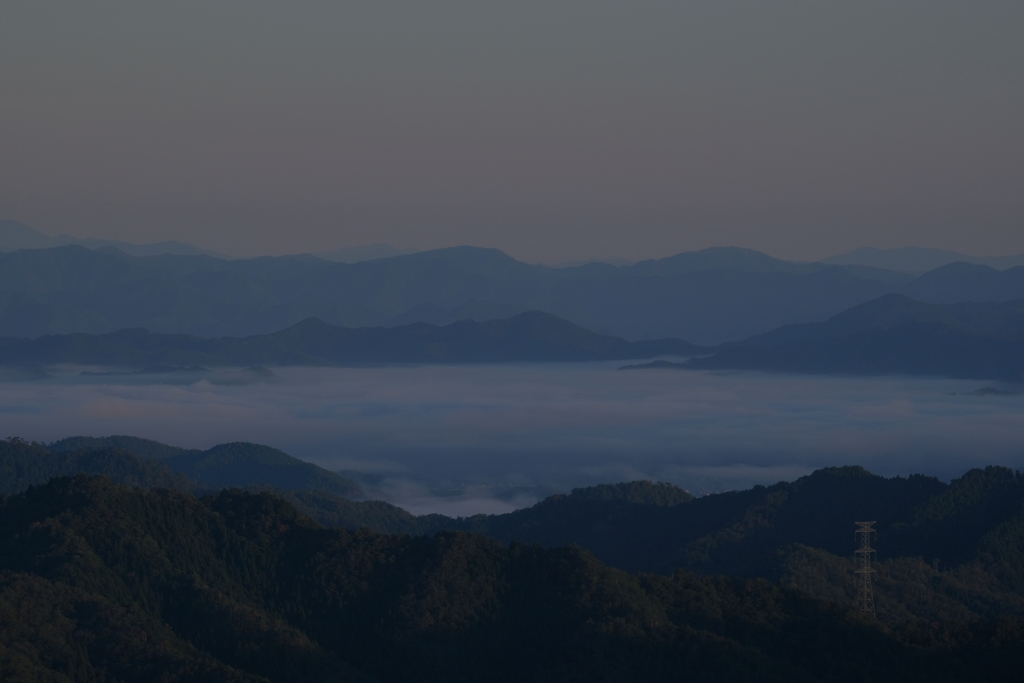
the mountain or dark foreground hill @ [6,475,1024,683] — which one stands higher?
the mountain

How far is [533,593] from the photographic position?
5375 centimetres

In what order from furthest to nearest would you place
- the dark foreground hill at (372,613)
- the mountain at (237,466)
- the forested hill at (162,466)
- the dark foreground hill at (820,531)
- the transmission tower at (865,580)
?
the mountain at (237,466), the forested hill at (162,466), the dark foreground hill at (820,531), the transmission tower at (865,580), the dark foreground hill at (372,613)

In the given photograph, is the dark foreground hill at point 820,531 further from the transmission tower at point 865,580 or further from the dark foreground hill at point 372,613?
the dark foreground hill at point 372,613

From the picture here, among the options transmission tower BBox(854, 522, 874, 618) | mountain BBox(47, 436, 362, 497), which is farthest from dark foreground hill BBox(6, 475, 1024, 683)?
mountain BBox(47, 436, 362, 497)

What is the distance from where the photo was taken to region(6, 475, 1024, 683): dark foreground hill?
4553cm

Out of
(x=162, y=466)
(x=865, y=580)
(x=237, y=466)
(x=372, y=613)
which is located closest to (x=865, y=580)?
(x=865, y=580)

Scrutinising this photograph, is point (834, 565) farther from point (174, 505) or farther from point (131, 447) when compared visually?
point (131, 447)

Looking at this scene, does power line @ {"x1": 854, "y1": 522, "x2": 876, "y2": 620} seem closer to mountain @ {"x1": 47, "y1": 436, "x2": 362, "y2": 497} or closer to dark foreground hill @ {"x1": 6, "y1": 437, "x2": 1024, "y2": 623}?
dark foreground hill @ {"x1": 6, "y1": 437, "x2": 1024, "y2": 623}

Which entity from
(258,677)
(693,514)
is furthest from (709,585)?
(693,514)

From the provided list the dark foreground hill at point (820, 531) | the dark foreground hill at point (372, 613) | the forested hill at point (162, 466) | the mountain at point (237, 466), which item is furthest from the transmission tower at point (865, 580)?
the mountain at point (237, 466)

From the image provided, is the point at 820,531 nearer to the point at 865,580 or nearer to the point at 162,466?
the point at 865,580

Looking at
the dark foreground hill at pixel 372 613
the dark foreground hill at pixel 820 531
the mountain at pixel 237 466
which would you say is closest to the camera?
the dark foreground hill at pixel 372 613

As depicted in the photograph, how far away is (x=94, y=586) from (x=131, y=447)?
3495 inches

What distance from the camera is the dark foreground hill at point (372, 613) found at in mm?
45531
